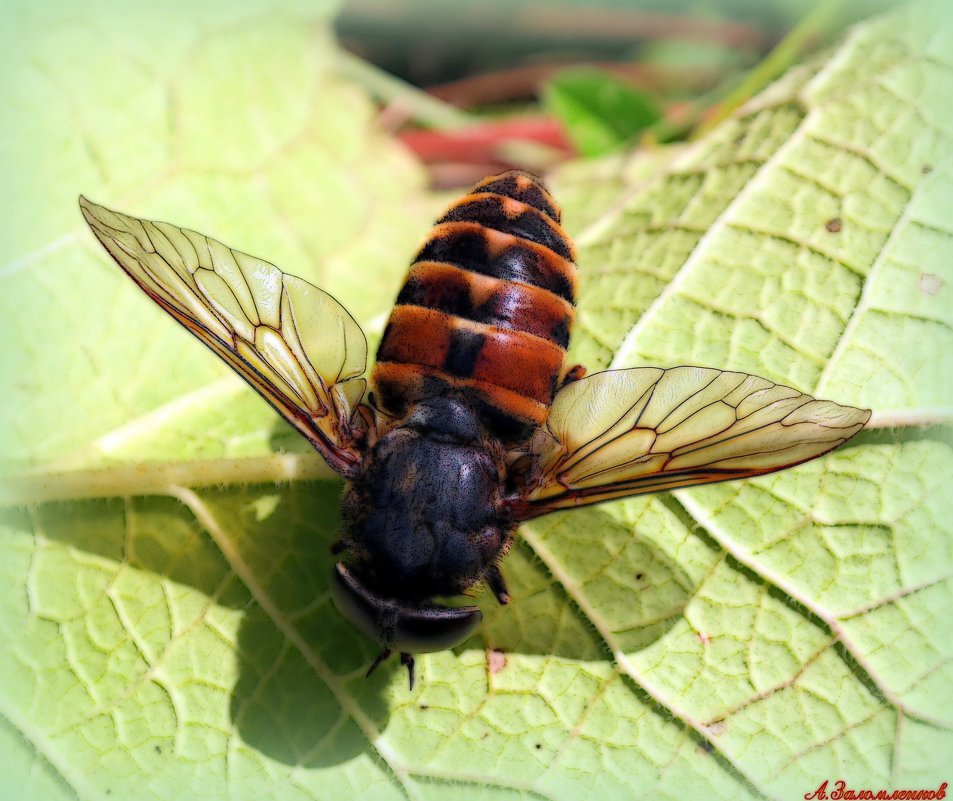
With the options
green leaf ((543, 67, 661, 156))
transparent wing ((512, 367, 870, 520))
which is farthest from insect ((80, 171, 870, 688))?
green leaf ((543, 67, 661, 156))

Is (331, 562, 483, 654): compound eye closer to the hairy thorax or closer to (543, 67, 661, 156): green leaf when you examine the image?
the hairy thorax

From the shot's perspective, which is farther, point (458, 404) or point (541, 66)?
point (541, 66)

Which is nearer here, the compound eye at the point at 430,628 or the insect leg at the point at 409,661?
the compound eye at the point at 430,628

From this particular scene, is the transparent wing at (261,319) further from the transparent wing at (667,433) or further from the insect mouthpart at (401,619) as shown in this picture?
the transparent wing at (667,433)

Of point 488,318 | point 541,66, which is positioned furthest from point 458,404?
point 541,66

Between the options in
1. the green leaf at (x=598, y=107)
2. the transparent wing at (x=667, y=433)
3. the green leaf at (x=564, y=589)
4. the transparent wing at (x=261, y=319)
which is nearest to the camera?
the transparent wing at (x=667, y=433)

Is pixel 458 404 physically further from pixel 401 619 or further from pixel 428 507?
pixel 401 619
